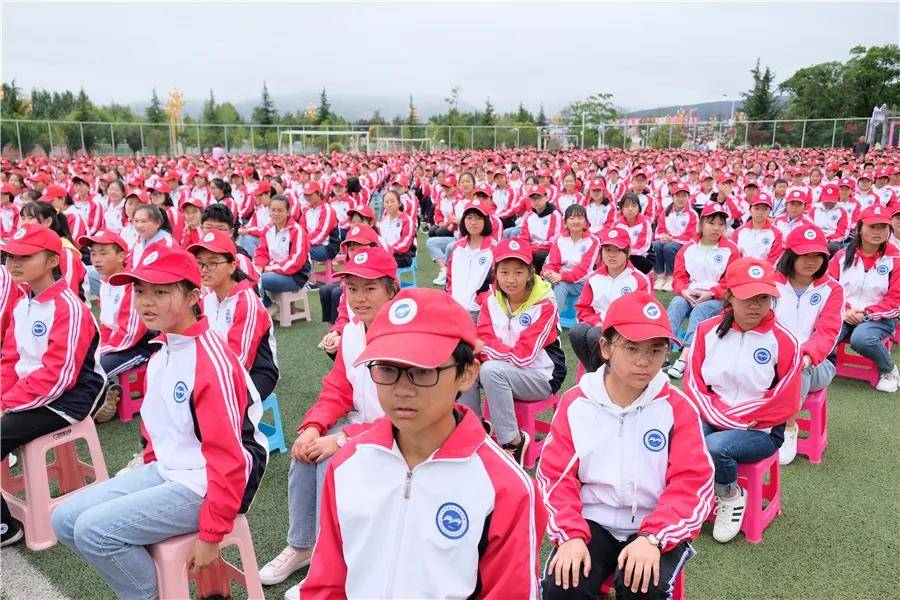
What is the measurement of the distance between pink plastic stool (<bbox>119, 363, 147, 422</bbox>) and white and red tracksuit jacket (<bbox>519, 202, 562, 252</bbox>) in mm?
4770

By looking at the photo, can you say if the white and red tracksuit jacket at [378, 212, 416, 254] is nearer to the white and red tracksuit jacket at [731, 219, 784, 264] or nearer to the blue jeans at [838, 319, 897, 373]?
the white and red tracksuit jacket at [731, 219, 784, 264]

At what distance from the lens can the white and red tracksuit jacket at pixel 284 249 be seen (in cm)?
680

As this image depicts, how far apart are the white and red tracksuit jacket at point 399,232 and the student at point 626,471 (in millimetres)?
5652

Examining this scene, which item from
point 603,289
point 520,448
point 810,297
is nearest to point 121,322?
point 520,448

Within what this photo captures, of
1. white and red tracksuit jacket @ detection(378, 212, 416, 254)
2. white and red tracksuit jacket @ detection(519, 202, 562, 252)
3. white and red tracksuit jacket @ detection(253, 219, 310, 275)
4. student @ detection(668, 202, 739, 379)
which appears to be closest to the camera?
student @ detection(668, 202, 739, 379)

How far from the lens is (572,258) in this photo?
6535 mm

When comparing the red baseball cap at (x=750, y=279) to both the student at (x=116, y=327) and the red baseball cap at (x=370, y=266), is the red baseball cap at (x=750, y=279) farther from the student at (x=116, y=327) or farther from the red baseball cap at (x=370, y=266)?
the student at (x=116, y=327)

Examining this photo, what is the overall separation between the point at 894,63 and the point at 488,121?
27092mm

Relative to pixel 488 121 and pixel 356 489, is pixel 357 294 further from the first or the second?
pixel 488 121

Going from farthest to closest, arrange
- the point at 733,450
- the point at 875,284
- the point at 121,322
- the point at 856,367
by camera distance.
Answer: the point at 856,367, the point at 875,284, the point at 121,322, the point at 733,450

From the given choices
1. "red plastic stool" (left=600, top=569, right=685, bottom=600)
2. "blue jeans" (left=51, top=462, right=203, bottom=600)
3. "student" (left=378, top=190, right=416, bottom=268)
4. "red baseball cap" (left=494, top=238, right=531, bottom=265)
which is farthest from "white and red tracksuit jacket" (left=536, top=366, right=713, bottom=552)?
"student" (left=378, top=190, right=416, bottom=268)

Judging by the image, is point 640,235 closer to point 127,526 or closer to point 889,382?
point 889,382

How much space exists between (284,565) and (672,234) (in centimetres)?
727

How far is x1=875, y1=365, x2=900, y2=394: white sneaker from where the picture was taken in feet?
16.1
